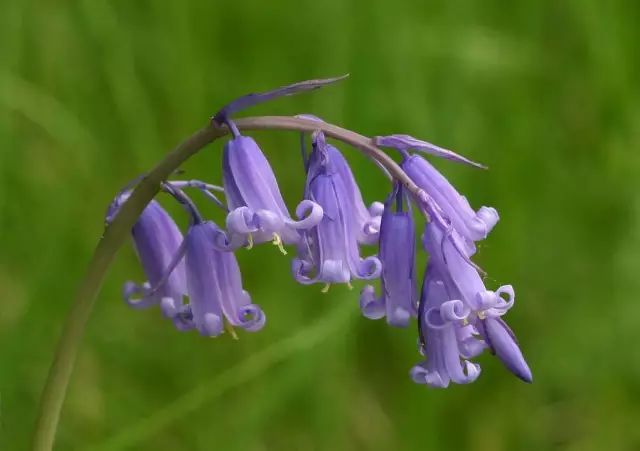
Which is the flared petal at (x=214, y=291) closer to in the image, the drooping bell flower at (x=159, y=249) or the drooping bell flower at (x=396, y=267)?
the drooping bell flower at (x=159, y=249)

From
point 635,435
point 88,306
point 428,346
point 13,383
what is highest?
point 88,306

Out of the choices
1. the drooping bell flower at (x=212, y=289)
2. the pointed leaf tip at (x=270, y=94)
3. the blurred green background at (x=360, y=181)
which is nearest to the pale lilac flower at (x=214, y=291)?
the drooping bell flower at (x=212, y=289)

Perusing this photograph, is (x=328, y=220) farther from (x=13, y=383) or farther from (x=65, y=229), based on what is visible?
(x=65, y=229)

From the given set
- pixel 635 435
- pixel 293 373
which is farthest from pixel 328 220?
pixel 635 435

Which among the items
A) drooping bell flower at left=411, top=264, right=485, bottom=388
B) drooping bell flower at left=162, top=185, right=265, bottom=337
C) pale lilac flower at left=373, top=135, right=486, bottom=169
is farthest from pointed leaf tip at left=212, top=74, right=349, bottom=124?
drooping bell flower at left=411, top=264, right=485, bottom=388

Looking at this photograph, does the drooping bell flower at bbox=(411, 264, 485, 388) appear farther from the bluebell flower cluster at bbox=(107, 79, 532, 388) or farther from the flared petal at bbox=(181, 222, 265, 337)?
the flared petal at bbox=(181, 222, 265, 337)

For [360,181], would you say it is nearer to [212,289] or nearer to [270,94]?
[212,289]
